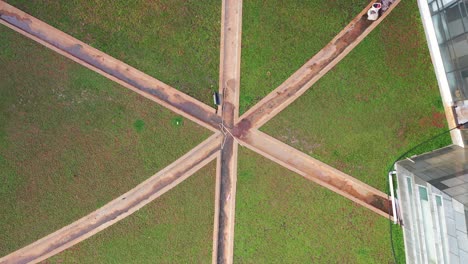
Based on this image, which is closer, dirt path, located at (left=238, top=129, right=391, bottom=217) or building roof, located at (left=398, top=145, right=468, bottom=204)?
building roof, located at (left=398, top=145, right=468, bottom=204)

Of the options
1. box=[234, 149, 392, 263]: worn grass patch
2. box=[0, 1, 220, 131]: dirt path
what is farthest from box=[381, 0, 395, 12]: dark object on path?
box=[0, 1, 220, 131]: dirt path

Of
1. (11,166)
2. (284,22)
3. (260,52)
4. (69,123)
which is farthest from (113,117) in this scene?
(284,22)

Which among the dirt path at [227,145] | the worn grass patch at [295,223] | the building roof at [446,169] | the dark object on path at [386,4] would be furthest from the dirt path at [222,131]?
the building roof at [446,169]

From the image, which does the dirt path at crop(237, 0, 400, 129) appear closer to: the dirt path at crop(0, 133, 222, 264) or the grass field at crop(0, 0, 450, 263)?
the grass field at crop(0, 0, 450, 263)

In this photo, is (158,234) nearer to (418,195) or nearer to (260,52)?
(260,52)

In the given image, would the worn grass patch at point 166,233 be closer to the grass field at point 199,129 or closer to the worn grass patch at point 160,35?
the grass field at point 199,129

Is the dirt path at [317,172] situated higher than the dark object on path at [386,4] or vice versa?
the dark object on path at [386,4]

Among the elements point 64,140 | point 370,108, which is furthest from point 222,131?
point 64,140
